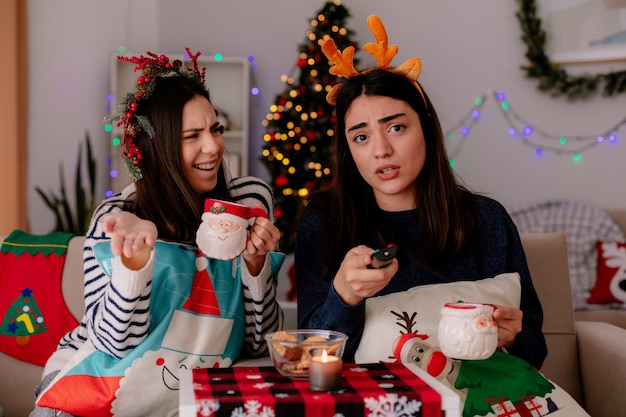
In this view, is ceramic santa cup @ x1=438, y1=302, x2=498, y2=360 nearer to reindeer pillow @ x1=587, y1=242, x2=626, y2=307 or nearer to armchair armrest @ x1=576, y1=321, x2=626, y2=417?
armchair armrest @ x1=576, y1=321, x2=626, y2=417

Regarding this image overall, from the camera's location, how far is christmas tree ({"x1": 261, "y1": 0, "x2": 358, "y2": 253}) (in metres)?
4.18

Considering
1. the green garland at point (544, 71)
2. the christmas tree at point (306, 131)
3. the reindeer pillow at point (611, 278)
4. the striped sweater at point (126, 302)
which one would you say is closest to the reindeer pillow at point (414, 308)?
the striped sweater at point (126, 302)

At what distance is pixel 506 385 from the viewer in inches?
57.9

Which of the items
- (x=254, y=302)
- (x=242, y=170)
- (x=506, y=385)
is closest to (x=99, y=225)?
(x=254, y=302)

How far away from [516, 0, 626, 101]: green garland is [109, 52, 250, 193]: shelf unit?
1.66 m

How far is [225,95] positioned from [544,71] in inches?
74.7

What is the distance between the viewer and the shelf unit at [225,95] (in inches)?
177

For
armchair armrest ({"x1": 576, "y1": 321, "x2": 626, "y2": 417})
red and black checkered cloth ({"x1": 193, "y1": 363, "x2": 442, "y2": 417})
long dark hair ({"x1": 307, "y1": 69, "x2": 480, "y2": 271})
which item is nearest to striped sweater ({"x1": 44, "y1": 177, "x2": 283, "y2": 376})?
long dark hair ({"x1": 307, "y1": 69, "x2": 480, "y2": 271})

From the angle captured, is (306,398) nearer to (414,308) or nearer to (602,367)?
(414,308)

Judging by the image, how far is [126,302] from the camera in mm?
1543

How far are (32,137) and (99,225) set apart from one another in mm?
2943

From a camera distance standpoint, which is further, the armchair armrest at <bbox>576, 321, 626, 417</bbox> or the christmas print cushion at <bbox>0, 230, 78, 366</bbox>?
the christmas print cushion at <bbox>0, 230, 78, 366</bbox>

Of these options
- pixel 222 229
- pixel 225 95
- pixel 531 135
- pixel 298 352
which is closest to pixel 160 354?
pixel 222 229

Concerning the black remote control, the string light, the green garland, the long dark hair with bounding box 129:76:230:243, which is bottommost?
the black remote control
